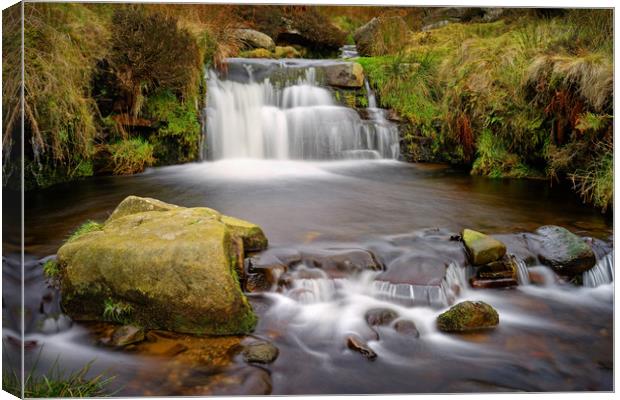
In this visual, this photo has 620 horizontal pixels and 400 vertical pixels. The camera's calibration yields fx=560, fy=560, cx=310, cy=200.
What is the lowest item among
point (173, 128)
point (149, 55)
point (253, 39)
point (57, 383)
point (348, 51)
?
point (57, 383)

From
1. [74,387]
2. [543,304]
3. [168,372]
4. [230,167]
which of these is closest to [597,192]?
[543,304]

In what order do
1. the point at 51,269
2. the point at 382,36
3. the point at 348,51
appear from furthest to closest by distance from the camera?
1. the point at 348,51
2. the point at 382,36
3. the point at 51,269

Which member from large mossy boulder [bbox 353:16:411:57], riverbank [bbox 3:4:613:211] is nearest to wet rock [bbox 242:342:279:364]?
riverbank [bbox 3:4:613:211]

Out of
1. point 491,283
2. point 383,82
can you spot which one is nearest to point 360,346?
point 491,283

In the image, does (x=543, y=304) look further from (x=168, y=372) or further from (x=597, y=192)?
(x=168, y=372)

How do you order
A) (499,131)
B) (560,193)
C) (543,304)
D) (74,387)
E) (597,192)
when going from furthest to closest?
(499,131) < (560,193) < (597,192) < (543,304) < (74,387)

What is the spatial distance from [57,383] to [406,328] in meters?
1.48

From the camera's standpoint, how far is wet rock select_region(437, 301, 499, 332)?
101 inches

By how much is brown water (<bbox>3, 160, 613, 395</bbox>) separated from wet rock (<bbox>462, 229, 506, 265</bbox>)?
0.42 ft

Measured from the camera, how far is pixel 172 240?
2.54 m

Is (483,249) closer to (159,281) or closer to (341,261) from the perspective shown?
(341,261)

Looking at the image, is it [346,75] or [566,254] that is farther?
[346,75]

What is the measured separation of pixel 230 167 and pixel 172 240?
1972mm

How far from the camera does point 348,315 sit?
2.62 m
